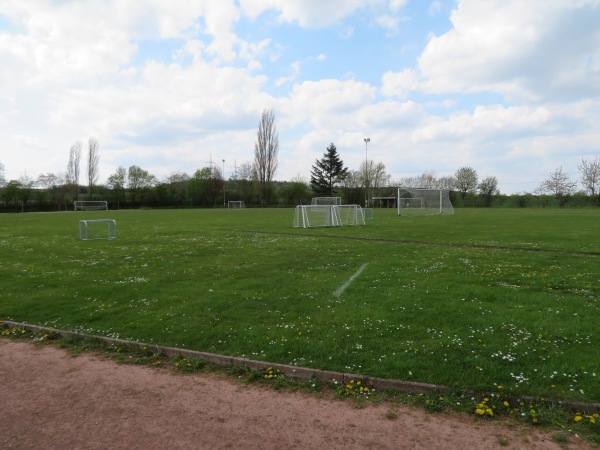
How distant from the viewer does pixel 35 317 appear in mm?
7320

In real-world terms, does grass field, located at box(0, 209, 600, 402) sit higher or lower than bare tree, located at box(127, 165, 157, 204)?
lower

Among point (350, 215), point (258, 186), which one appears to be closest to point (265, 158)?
point (258, 186)

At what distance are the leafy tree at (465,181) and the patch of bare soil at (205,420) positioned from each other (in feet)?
273

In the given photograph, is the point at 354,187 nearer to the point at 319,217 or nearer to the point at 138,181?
the point at 138,181

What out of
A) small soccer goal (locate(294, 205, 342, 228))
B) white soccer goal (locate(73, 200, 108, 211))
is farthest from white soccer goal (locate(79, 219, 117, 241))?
white soccer goal (locate(73, 200, 108, 211))

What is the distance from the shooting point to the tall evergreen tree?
295 ft

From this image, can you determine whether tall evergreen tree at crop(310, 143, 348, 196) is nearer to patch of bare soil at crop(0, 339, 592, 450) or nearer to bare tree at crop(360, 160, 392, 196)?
bare tree at crop(360, 160, 392, 196)

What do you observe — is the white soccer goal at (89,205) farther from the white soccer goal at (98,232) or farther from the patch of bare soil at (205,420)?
the patch of bare soil at (205,420)

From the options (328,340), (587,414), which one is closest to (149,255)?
(328,340)

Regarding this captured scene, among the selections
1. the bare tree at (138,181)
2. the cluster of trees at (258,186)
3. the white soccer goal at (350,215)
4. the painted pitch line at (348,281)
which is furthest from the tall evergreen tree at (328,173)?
the painted pitch line at (348,281)

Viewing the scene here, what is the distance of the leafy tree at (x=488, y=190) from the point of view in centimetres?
7838

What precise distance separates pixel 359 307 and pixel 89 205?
82.0 metres

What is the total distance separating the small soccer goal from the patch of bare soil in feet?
72.2

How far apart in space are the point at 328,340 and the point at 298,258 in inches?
295
